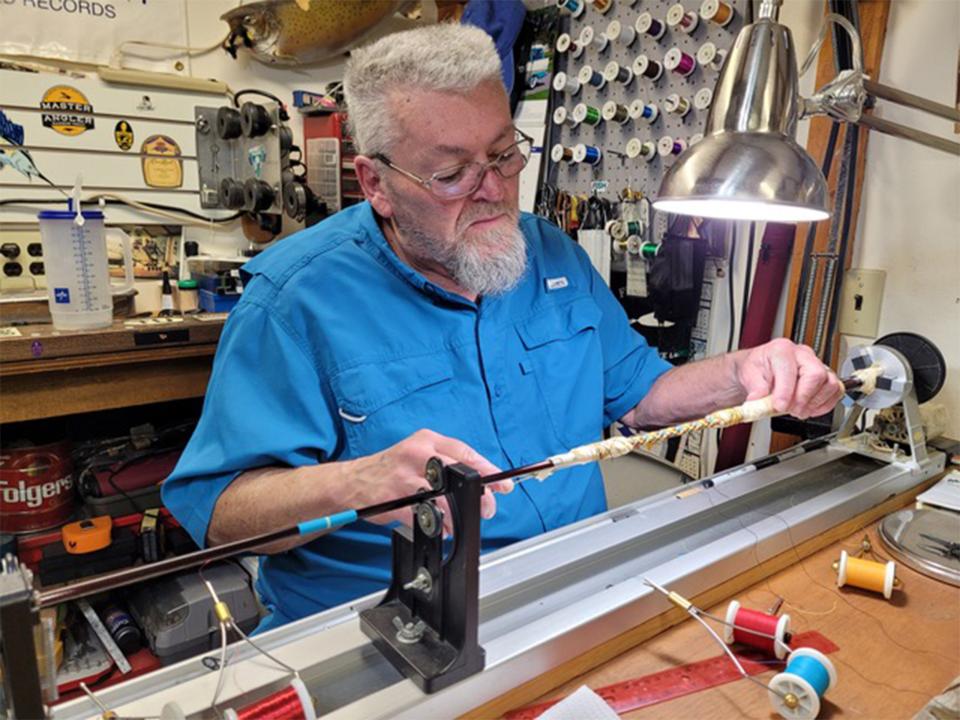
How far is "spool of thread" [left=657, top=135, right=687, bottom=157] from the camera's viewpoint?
173 cm

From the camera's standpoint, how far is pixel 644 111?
180 cm

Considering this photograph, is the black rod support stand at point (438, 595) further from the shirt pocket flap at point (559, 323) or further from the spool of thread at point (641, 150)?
the spool of thread at point (641, 150)

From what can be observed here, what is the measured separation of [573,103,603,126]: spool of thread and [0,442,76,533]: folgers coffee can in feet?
5.66

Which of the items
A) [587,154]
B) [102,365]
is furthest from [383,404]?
[587,154]

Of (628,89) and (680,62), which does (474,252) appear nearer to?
(680,62)

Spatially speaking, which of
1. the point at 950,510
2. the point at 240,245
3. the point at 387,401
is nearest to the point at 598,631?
the point at 387,401

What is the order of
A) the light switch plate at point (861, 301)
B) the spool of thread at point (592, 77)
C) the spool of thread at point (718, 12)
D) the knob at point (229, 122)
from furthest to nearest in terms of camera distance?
the knob at point (229, 122)
the spool of thread at point (592, 77)
the spool of thread at point (718, 12)
the light switch plate at point (861, 301)

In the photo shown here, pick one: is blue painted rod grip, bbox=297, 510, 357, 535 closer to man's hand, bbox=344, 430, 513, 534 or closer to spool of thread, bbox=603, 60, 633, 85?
man's hand, bbox=344, 430, 513, 534

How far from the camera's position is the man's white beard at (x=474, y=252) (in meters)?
→ 1.06

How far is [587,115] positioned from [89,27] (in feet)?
4.98

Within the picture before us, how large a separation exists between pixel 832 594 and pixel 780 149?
54 centimetres

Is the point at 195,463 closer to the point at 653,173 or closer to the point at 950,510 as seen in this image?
the point at 950,510

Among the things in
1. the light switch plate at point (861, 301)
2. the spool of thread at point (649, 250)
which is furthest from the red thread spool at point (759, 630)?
the spool of thread at point (649, 250)

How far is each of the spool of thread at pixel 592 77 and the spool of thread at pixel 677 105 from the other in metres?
0.25
